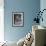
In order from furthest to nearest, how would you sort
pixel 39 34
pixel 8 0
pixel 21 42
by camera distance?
pixel 8 0, pixel 21 42, pixel 39 34

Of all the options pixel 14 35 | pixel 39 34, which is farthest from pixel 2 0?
pixel 39 34

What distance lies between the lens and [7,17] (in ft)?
18.7

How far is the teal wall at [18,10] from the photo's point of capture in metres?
5.68

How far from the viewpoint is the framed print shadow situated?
5699mm

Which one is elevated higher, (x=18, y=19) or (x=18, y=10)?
(x=18, y=10)

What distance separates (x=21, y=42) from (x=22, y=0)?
2.24m

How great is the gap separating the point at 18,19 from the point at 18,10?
38 cm

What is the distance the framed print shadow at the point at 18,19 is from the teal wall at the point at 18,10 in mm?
127

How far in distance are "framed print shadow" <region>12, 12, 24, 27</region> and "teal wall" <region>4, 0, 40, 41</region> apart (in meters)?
0.13

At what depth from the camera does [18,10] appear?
18.7 feet

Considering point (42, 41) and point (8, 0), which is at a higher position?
point (8, 0)

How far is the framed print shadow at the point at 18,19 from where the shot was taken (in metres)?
5.70

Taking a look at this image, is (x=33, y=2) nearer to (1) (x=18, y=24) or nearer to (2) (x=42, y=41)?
(1) (x=18, y=24)

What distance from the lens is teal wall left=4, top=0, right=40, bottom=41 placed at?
568 centimetres
